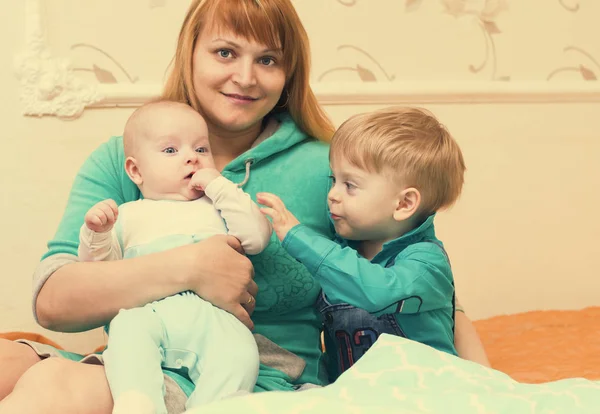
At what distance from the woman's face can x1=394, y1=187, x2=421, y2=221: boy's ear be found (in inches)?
14.7

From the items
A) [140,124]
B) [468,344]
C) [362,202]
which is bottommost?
[468,344]

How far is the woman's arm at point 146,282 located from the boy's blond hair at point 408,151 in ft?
0.99

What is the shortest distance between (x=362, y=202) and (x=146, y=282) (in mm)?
433

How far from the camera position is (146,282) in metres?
1.32

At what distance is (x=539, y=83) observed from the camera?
2.63 metres

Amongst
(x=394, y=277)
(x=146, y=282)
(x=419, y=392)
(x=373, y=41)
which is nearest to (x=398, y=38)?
(x=373, y=41)

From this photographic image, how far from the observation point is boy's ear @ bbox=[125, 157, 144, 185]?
148cm

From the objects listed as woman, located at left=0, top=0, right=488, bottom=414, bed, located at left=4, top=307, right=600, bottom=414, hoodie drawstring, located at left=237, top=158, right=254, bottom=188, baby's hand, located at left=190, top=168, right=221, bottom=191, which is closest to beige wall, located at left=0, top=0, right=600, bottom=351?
woman, located at left=0, top=0, right=488, bottom=414

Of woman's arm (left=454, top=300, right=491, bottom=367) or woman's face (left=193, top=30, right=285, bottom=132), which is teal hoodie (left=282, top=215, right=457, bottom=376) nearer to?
woman's arm (left=454, top=300, right=491, bottom=367)

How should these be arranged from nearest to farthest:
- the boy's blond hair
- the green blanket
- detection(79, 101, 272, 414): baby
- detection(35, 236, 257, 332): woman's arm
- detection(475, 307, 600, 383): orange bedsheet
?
the green blanket < detection(79, 101, 272, 414): baby < detection(35, 236, 257, 332): woman's arm < the boy's blond hair < detection(475, 307, 600, 383): orange bedsheet

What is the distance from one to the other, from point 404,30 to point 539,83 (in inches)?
20.6

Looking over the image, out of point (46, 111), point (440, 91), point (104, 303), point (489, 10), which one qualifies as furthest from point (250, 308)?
point (489, 10)

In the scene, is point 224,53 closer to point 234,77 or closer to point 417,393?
point 234,77

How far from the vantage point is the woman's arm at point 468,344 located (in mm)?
1592
